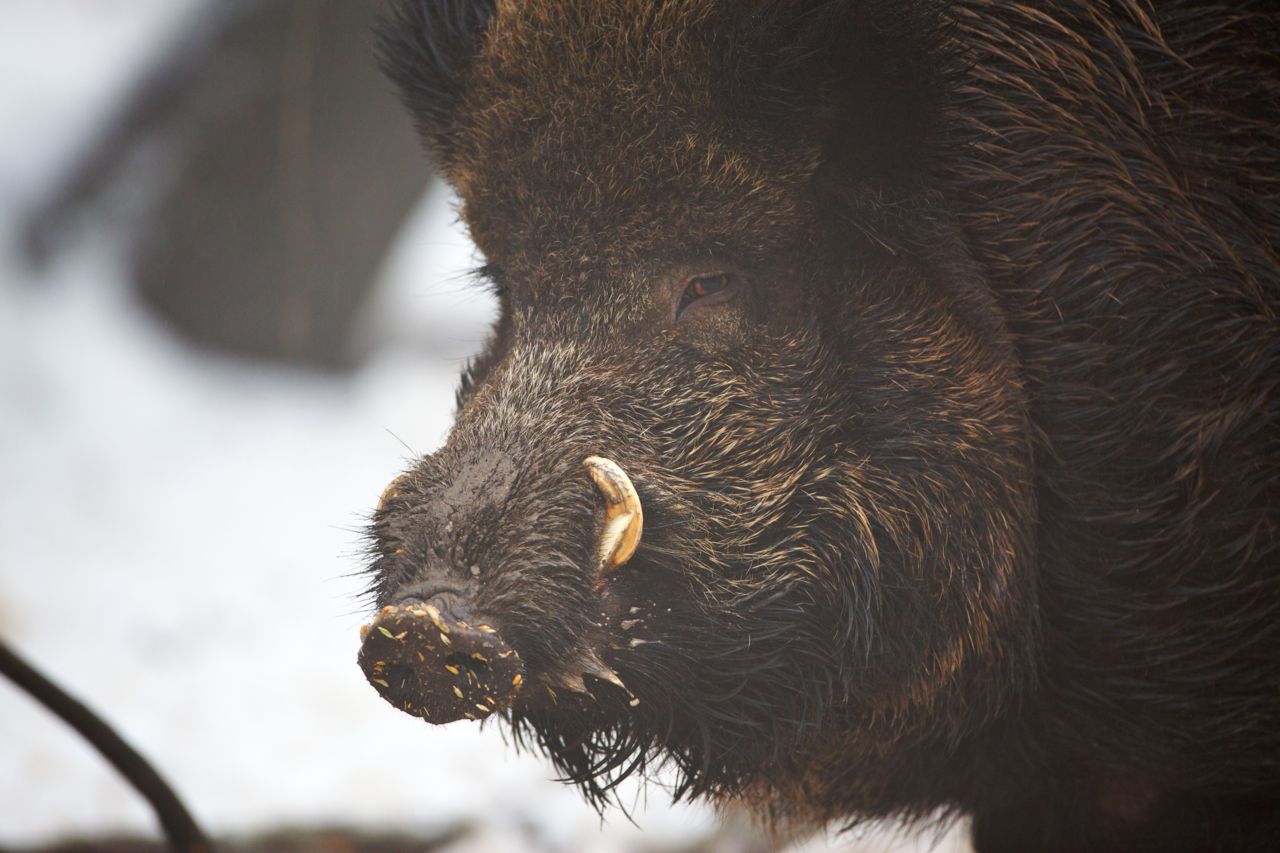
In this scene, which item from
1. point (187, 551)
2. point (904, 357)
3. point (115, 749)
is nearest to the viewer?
point (904, 357)

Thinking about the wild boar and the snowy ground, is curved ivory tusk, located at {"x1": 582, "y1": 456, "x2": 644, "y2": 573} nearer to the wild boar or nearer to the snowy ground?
the wild boar

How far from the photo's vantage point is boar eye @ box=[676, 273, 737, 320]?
5.61 ft

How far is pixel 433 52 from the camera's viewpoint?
6.22 feet

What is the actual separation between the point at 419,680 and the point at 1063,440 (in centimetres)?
102

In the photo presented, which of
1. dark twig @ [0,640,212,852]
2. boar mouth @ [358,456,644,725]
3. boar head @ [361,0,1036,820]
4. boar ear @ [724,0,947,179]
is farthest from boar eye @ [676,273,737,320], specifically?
dark twig @ [0,640,212,852]

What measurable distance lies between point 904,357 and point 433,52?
0.91 m

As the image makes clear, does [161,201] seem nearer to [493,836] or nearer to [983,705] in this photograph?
[493,836]

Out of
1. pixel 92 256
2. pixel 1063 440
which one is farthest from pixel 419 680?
pixel 92 256

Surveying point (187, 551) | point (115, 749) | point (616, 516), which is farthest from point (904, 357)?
point (187, 551)

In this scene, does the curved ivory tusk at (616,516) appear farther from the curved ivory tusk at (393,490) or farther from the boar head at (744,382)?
the curved ivory tusk at (393,490)

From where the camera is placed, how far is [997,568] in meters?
1.77

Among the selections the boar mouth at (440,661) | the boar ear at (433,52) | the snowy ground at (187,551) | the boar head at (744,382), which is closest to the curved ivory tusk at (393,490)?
the boar head at (744,382)

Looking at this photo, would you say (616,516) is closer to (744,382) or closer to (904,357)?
(744,382)

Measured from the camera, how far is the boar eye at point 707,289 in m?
1.71
